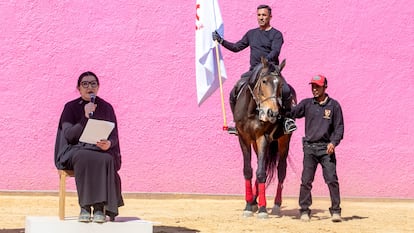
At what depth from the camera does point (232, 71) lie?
11.8 meters

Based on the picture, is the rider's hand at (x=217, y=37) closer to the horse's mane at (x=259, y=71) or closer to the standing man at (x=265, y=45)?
the standing man at (x=265, y=45)

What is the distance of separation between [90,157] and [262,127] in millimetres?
3123

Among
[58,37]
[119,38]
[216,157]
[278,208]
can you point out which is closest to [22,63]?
[58,37]

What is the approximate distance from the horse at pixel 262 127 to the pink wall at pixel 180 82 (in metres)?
1.34

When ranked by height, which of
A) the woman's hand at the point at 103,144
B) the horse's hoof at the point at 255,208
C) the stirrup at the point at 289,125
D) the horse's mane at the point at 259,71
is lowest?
the horse's hoof at the point at 255,208

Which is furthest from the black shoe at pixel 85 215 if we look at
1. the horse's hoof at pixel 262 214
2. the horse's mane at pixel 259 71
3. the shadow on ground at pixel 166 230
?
the horse's mane at pixel 259 71

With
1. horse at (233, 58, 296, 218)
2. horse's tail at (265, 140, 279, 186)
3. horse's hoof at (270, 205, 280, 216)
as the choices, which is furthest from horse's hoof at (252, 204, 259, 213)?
horse's tail at (265, 140, 279, 186)

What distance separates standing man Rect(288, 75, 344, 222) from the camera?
9.35 metres

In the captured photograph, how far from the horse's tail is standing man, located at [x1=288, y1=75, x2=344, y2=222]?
89cm

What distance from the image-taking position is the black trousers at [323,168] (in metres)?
9.41

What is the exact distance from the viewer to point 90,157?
7.16 m

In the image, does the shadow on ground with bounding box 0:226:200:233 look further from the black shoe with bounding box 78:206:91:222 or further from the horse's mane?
the horse's mane

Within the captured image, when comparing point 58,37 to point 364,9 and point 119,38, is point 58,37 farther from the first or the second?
point 364,9

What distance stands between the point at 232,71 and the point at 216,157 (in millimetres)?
1140
